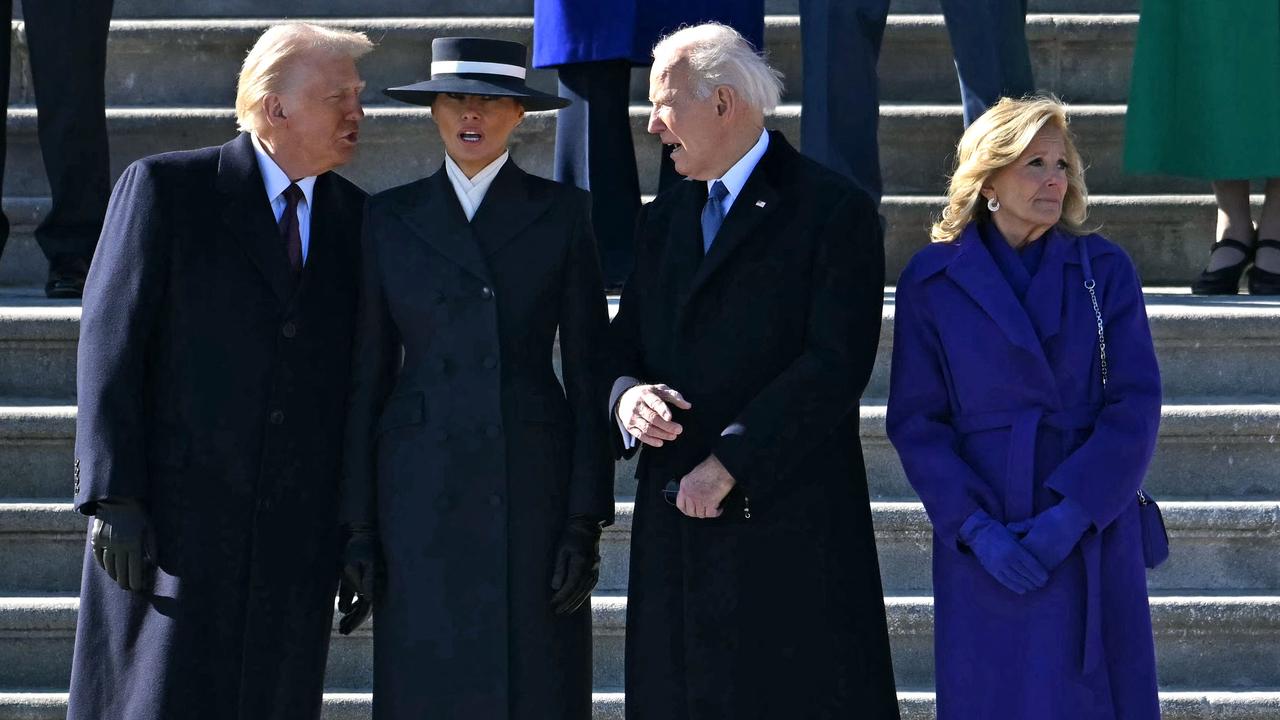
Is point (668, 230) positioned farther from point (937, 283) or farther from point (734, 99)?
point (937, 283)

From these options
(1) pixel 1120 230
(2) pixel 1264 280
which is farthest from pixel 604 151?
(2) pixel 1264 280

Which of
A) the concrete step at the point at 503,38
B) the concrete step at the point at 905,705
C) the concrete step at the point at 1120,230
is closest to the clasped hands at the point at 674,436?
the concrete step at the point at 905,705

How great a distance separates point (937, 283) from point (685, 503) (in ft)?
2.23

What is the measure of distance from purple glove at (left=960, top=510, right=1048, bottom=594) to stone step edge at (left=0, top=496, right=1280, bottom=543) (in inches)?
45.7

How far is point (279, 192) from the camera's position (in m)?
3.65

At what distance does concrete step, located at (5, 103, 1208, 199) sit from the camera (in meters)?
6.03

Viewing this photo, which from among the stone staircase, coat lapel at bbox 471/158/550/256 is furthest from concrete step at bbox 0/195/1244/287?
coat lapel at bbox 471/158/550/256

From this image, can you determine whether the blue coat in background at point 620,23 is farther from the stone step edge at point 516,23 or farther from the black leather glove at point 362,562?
the black leather glove at point 362,562

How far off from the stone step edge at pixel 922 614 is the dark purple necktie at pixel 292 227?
3.93 feet

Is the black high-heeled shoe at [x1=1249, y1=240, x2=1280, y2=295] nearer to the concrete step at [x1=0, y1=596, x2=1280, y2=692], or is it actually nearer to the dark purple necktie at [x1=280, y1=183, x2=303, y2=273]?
the concrete step at [x1=0, y1=596, x2=1280, y2=692]

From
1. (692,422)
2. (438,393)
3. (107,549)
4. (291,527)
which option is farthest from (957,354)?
(107,549)

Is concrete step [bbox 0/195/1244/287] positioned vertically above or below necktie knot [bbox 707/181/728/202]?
below

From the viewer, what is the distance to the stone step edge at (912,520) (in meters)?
4.46

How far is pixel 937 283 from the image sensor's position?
11.6 feet
